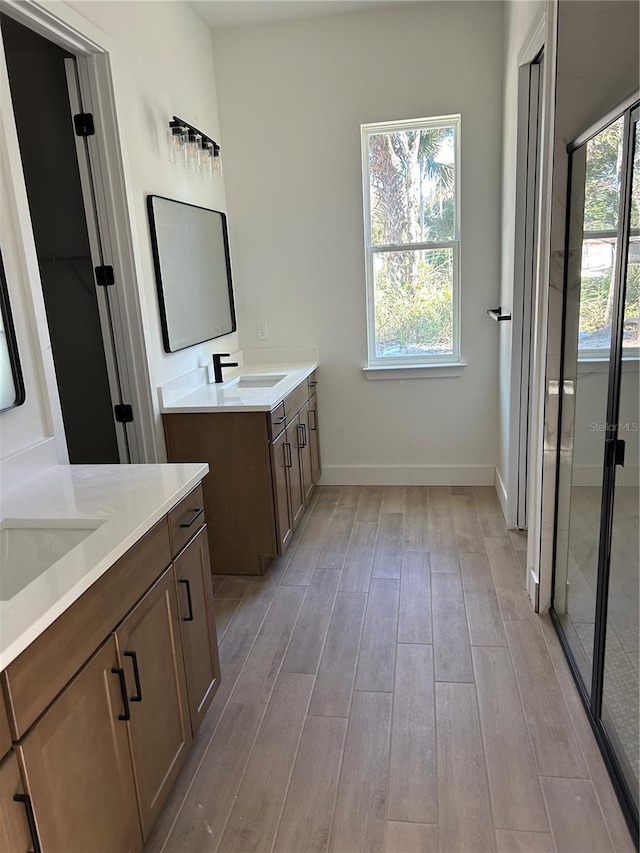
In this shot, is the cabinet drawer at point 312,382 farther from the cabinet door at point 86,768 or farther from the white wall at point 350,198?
the cabinet door at point 86,768

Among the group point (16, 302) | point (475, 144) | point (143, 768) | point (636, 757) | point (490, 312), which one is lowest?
point (636, 757)

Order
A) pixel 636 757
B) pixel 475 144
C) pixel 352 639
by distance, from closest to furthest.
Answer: pixel 636 757 → pixel 352 639 → pixel 475 144

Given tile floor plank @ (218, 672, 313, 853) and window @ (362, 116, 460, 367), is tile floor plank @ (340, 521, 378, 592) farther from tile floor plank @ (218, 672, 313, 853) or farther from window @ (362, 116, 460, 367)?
window @ (362, 116, 460, 367)

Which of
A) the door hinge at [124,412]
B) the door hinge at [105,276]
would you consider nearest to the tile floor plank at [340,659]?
the door hinge at [124,412]

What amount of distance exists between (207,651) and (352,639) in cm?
73

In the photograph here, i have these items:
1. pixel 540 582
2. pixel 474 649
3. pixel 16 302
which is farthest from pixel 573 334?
pixel 16 302

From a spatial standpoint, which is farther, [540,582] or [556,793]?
[540,582]

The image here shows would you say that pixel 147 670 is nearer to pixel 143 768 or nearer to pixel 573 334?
pixel 143 768

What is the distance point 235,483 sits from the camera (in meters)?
2.95

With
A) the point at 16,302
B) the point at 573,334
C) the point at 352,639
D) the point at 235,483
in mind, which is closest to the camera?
the point at 16,302

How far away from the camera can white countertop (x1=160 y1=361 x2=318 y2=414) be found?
9.37ft

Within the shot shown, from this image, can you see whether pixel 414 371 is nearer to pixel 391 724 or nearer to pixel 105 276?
pixel 105 276

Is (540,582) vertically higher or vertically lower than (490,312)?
lower

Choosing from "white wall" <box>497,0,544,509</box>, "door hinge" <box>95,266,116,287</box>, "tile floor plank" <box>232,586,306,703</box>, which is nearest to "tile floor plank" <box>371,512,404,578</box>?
"tile floor plank" <box>232,586,306,703</box>
